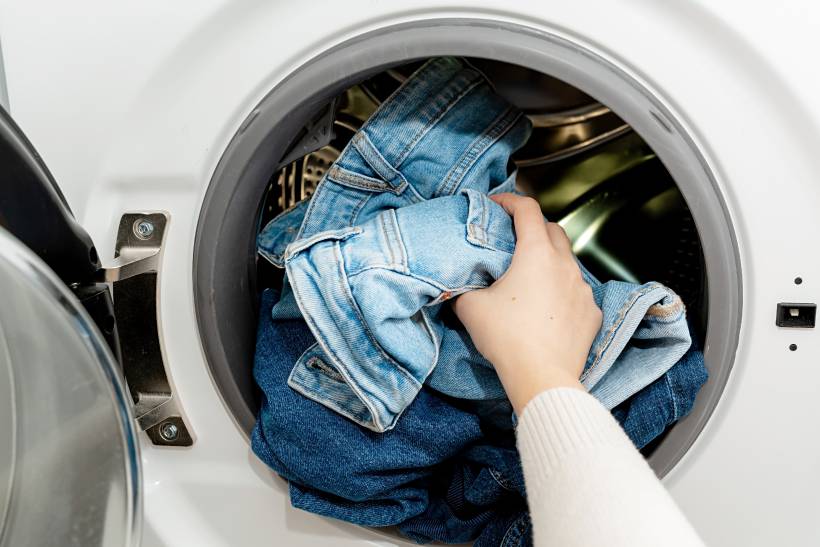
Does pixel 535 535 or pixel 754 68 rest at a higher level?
pixel 754 68

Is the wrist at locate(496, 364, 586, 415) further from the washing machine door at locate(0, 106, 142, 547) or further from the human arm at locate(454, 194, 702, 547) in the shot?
the washing machine door at locate(0, 106, 142, 547)

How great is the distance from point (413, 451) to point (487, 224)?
0.66 feet

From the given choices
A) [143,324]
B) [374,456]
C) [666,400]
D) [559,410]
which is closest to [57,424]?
[143,324]

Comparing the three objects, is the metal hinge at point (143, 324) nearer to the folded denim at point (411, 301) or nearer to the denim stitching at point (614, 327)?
the folded denim at point (411, 301)

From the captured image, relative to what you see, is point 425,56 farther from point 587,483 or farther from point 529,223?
point 587,483

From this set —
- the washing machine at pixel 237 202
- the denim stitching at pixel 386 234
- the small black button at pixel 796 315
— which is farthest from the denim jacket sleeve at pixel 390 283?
the small black button at pixel 796 315

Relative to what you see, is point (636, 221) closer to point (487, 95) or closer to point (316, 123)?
point (487, 95)

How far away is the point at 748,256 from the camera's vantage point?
562 millimetres

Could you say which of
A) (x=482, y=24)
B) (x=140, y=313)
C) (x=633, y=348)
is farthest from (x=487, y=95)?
(x=140, y=313)

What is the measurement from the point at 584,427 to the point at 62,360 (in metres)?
0.34

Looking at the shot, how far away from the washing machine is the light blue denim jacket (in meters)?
0.05

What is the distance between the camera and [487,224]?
0.63m

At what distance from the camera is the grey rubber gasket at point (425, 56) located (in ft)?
1.80

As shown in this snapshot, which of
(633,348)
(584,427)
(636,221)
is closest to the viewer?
(584,427)
